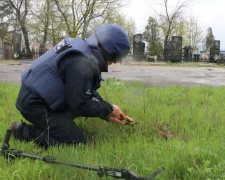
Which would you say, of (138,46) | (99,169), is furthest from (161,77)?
(138,46)

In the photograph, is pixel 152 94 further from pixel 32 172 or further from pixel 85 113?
pixel 32 172

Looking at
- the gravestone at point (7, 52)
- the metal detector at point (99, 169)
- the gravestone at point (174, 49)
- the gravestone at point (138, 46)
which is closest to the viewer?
the metal detector at point (99, 169)

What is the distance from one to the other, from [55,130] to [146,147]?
32.9 inches

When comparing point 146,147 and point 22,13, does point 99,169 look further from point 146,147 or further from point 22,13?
point 22,13

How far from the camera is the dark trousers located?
2.39m

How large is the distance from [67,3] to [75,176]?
33351mm

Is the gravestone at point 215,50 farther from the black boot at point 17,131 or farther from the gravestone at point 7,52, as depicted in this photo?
the black boot at point 17,131

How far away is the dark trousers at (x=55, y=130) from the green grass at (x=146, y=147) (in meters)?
0.11

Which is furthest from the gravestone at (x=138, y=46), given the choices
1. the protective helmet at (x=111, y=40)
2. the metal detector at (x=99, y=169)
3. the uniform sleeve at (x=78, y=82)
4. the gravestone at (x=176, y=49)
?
the metal detector at (x=99, y=169)

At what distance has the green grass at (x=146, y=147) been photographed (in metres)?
1.76

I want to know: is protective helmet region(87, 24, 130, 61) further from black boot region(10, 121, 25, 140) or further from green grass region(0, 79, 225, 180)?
black boot region(10, 121, 25, 140)

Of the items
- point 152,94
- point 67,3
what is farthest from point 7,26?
point 152,94

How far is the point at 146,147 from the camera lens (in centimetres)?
218

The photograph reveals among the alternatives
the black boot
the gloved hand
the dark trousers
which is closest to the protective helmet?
the gloved hand
